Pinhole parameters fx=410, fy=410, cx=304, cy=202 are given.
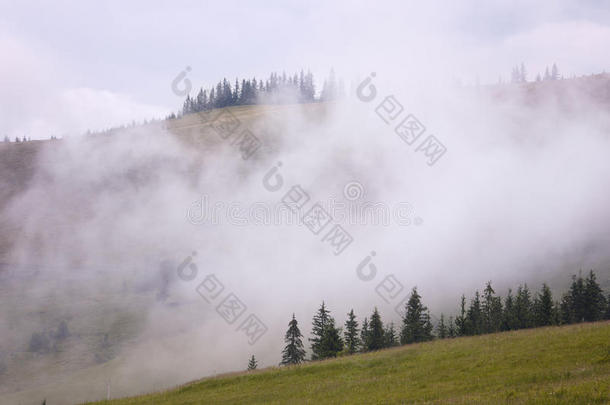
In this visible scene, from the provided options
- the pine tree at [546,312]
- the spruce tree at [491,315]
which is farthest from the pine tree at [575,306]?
the spruce tree at [491,315]

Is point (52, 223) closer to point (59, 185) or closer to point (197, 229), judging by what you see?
point (59, 185)

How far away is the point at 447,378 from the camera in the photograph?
20375 mm

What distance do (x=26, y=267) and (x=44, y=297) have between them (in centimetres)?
2026

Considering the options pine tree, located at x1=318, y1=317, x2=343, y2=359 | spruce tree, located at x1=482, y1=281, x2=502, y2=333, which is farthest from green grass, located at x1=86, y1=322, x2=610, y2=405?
spruce tree, located at x1=482, y1=281, x2=502, y2=333

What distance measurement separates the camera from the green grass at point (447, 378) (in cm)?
1539

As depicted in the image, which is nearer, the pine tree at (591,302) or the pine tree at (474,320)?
the pine tree at (591,302)

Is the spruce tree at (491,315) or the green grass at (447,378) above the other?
the spruce tree at (491,315)

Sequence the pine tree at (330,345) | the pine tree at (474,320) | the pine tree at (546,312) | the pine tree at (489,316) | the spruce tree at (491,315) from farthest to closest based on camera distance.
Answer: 1. the spruce tree at (491,315)
2. the pine tree at (489,316)
3. the pine tree at (474,320)
4. the pine tree at (330,345)
5. the pine tree at (546,312)

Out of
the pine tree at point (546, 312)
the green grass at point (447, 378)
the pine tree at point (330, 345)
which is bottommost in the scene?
the green grass at point (447, 378)

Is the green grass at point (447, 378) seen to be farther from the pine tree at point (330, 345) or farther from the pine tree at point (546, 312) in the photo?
the pine tree at point (546, 312)

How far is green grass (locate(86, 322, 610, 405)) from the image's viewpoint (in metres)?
15.4

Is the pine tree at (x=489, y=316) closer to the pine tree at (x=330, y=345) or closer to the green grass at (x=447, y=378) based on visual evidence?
the pine tree at (x=330, y=345)

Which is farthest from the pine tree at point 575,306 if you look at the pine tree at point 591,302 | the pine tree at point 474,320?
the pine tree at point 474,320

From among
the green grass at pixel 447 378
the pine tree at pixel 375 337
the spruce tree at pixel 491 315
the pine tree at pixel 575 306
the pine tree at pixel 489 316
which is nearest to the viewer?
the green grass at pixel 447 378
